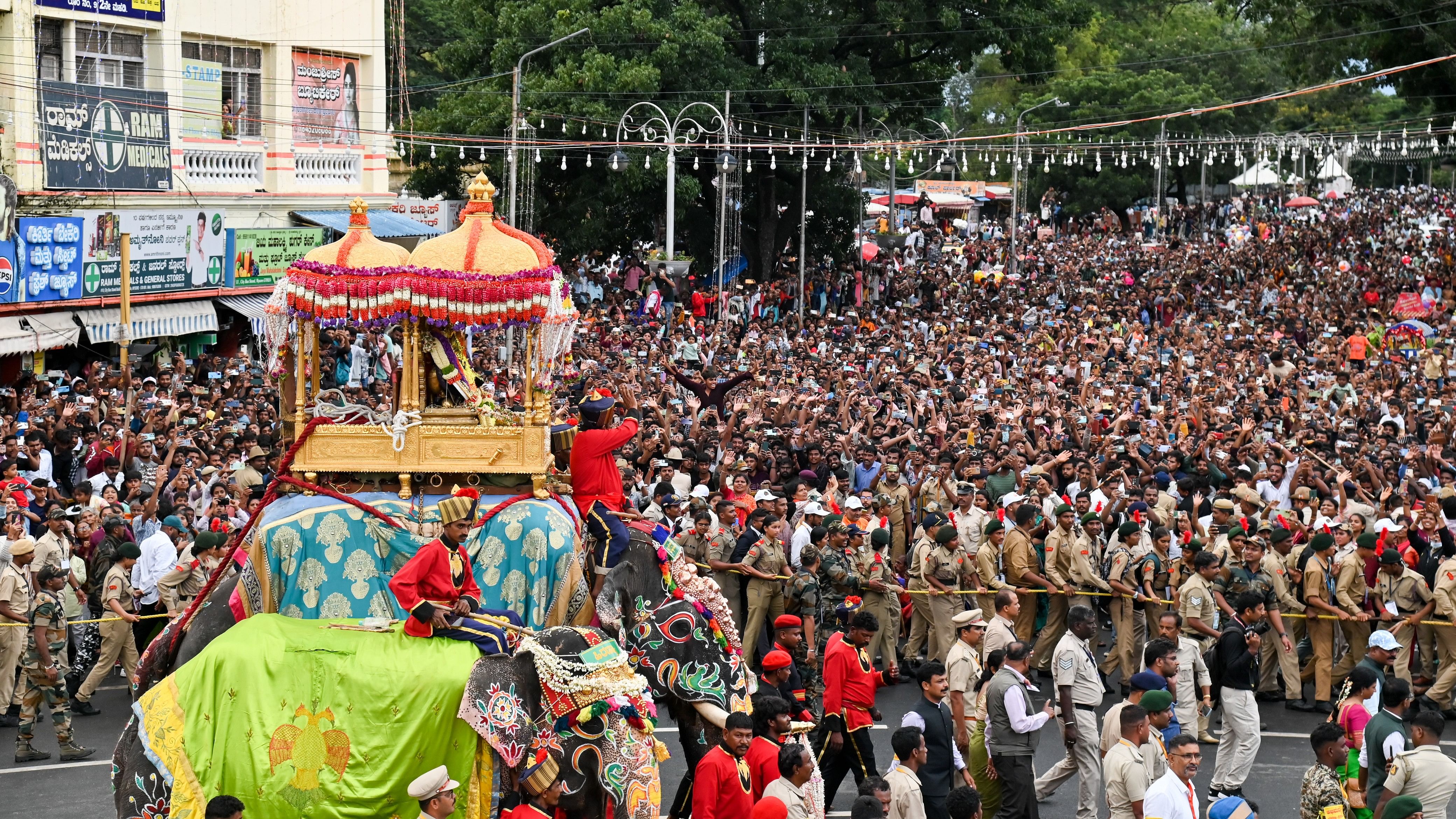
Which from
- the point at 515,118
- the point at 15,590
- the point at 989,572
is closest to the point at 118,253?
the point at 515,118

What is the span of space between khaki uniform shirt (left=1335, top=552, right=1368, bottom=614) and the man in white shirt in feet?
18.6

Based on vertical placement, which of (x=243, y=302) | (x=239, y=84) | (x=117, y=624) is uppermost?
(x=239, y=84)

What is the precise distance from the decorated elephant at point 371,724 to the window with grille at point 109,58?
19.3 m

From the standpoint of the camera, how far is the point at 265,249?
97.7 feet

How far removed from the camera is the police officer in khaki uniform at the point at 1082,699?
11039 millimetres

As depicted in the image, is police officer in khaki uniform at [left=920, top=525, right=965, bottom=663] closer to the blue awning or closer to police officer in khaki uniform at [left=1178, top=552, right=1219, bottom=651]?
police officer in khaki uniform at [left=1178, top=552, right=1219, bottom=651]

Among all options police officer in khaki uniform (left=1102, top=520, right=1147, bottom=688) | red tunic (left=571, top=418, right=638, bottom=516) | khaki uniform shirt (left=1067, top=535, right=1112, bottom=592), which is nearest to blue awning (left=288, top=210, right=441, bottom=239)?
khaki uniform shirt (left=1067, top=535, right=1112, bottom=592)

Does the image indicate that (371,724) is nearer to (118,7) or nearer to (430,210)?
(118,7)

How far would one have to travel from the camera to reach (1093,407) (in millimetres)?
22641

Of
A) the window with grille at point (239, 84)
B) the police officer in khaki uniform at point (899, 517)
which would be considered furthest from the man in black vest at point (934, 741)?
the window with grille at point (239, 84)

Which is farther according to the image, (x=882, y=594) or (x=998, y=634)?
(x=882, y=594)

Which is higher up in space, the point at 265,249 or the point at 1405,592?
the point at 265,249

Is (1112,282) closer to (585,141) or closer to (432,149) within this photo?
(585,141)

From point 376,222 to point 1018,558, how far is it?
18860 millimetres
